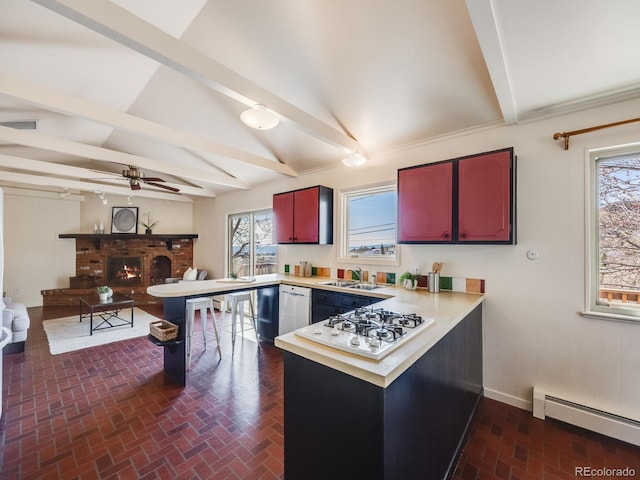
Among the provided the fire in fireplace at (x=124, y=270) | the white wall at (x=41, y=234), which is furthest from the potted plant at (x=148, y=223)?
the fire in fireplace at (x=124, y=270)

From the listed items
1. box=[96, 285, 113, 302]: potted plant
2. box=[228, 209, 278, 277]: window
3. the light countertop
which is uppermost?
box=[228, 209, 278, 277]: window

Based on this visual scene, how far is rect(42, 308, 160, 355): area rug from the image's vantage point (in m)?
3.65

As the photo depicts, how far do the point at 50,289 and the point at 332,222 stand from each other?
21.6ft

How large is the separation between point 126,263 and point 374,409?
7.48 m

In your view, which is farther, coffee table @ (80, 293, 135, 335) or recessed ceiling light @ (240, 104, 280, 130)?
coffee table @ (80, 293, 135, 335)

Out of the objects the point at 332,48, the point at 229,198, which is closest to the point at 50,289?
the point at 229,198

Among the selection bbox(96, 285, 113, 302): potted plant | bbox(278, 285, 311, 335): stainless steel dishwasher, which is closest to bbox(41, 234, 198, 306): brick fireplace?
bbox(96, 285, 113, 302): potted plant

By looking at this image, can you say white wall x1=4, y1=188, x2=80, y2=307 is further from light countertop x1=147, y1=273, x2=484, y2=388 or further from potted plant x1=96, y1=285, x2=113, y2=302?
light countertop x1=147, y1=273, x2=484, y2=388

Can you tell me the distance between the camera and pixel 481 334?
2.53m

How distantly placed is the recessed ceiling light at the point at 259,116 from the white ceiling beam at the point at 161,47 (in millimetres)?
64

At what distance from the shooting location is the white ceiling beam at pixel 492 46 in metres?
1.32

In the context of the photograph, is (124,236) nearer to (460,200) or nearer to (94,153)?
(94,153)

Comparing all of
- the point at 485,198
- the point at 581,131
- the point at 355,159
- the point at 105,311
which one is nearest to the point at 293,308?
the point at 355,159

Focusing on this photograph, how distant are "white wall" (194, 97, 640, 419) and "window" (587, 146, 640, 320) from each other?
95mm
